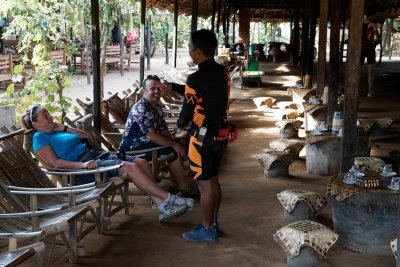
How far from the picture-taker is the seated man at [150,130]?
4629 millimetres

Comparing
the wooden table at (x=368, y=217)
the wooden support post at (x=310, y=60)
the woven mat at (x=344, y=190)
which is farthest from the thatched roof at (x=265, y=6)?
the wooden table at (x=368, y=217)

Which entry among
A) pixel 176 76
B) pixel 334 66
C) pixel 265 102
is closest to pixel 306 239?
pixel 334 66

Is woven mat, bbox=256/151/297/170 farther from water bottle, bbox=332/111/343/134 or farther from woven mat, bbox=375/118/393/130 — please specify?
woven mat, bbox=375/118/393/130

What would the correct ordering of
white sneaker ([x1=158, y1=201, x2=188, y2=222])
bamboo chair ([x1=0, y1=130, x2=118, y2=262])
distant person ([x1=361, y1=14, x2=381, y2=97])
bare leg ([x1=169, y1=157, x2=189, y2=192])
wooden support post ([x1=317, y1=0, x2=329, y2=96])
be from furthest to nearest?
distant person ([x1=361, y1=14, x2=381, y2=97])
wooden support post ([x1=317, y1=0, x2=329, y2=96])
bare leg ([x1=169, y1=157, x2=189, y2=192])
white sneaker ([x1=158, y1=201, x2=188, y2=222])
bamboo chair ([x1=0, y1=130, x2=118, y2=262])

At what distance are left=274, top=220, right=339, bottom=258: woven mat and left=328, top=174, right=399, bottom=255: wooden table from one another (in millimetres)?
317

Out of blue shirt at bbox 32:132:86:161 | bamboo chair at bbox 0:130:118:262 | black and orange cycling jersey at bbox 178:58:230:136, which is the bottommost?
bamboo chair at bbox 0:130:118:262

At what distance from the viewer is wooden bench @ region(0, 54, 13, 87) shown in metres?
12.1

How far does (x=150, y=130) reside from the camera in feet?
15.3

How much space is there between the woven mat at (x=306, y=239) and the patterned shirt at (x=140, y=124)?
170cm

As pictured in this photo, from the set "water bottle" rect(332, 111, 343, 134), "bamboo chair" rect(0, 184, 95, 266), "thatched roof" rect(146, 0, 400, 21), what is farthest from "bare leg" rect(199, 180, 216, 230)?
"thatched roof" rect(146, 0, 400, 21)

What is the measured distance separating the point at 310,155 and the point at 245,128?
285 centimetres

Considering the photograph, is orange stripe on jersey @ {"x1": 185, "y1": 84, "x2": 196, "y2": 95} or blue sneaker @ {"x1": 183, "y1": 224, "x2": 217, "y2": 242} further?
blue sneaker @ {"x1": 183, "y1": 224, "x2": 217, "y2": 242}

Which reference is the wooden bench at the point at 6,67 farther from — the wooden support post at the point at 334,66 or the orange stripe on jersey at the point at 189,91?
the orange stripe on jersey at the point at 189,91

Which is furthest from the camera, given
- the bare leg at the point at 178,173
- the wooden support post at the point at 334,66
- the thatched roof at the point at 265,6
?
the thatched roof at the point at 265,6
